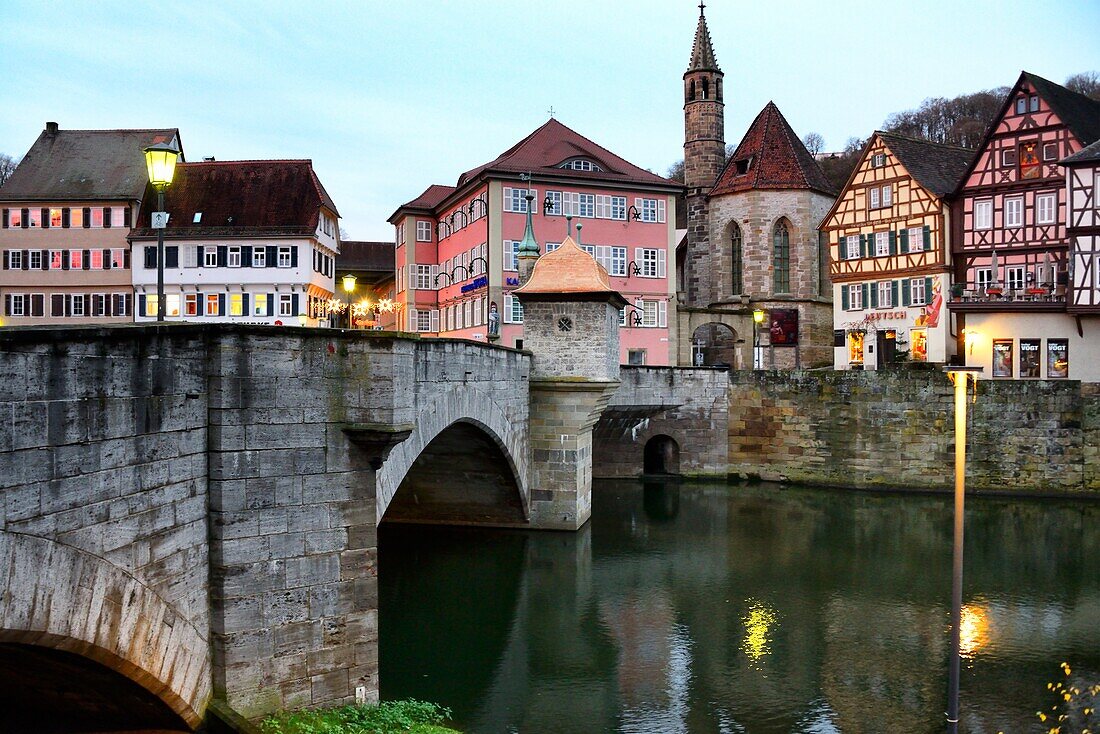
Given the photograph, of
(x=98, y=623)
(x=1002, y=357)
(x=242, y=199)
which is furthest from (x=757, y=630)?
(x=242, y=199)

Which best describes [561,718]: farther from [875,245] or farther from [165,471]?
[875,245]

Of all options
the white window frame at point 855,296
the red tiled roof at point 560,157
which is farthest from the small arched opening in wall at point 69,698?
the white window frame at point 855,296

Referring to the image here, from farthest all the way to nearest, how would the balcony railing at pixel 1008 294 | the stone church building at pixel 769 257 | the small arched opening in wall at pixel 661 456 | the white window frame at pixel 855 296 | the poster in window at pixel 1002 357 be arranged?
the stone church building at pixel 769 257, the white window frame at pixel 855 296, the small arched opening in wall at pixel 661 456, the poster in window at pixel 1002 357, the balcony railing at pixel 1008 294

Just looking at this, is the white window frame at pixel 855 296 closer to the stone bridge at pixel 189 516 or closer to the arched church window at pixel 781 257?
the arched church window at pixel 781 257

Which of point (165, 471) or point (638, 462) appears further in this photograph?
point (638, 462)

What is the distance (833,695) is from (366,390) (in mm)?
8753

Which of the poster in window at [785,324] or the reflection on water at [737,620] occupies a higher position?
the poster in window at [785,324]

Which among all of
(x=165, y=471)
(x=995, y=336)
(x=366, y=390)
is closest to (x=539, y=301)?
(x=366, y=390)

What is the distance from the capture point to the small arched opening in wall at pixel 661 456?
122 feet

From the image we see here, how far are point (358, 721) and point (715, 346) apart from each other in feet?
139

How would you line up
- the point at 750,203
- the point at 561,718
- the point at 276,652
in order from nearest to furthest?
the point at 276,652, the point at 561,718, the point at 750,203

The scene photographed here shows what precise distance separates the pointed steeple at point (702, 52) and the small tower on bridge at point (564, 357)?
A: 3380 cm

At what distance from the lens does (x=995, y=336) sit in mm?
36062

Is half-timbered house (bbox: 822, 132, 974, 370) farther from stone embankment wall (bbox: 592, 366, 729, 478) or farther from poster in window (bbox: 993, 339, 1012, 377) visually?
stone embankment wall (bbox: 592, 366, 729, 478)
